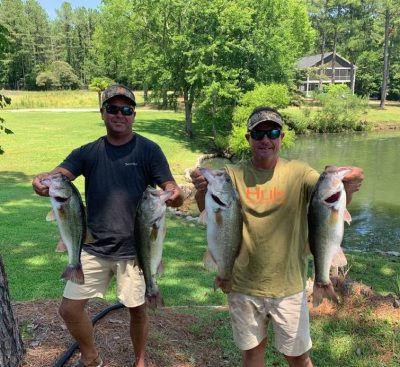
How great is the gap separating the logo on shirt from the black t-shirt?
0.70 meters

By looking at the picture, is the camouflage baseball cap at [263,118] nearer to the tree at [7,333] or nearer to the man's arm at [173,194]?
the man's arm at [173,194]

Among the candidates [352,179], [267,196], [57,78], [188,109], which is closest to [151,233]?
[267,196]

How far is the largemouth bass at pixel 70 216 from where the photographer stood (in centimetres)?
280

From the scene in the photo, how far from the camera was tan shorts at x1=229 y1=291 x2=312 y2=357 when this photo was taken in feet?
9.37

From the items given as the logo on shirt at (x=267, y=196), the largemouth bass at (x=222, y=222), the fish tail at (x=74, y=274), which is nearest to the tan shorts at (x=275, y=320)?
the largemouth bass at (x=222, y=222)

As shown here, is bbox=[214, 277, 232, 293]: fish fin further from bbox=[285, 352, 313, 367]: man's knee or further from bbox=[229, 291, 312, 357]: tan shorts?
bbox=[285, 352, 313, 367]: man's knee

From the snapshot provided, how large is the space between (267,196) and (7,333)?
225 cm

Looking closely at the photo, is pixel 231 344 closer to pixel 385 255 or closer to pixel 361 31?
pixel 385 255

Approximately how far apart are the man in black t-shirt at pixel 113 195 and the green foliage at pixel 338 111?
3445cm

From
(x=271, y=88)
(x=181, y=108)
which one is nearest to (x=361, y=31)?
(x=181, y=108)

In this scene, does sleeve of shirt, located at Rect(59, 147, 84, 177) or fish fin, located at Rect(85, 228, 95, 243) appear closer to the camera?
fish fin, located at Rect(85, 228, 95, 243)

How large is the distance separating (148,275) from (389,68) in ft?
188

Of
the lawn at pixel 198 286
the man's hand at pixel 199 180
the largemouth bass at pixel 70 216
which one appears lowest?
the lawn at pixel 198 286

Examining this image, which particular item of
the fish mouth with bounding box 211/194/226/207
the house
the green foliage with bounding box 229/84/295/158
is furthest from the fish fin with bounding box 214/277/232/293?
the house
